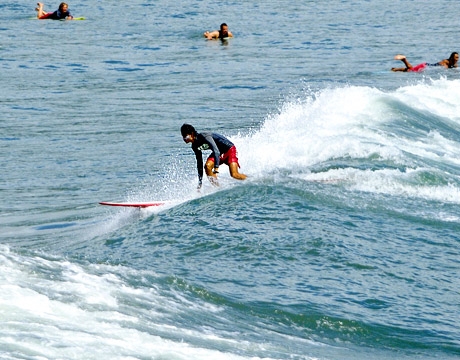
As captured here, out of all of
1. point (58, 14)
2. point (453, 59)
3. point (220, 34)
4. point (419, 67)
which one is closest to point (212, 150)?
→ point (419, 67)

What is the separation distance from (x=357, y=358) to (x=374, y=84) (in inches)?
762

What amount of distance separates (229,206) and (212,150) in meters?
0.92

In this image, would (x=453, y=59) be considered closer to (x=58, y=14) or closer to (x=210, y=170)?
(x=58, y=14)

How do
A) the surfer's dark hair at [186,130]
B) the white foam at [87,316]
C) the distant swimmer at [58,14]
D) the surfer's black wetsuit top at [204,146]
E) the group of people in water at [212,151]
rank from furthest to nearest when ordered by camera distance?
the distant swimmer at [58,14] → the surfer's black wetsuit top at [204,146] → the group of people in water at [212,151] → the surfer's dark hair at [186,130] → the white foam at [87,316]

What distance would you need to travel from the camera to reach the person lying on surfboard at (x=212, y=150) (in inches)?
590

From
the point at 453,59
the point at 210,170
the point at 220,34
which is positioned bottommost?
the point at 210,170

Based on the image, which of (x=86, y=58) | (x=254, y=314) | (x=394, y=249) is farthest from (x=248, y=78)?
(x=254, y=314)

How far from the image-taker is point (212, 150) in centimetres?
1547

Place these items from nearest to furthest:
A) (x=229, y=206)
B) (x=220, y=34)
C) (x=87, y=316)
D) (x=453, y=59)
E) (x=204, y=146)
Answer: (x=87, y=316) → (x=229, y=206) → (x=204, y=146) → (x=453, y=59) → (x=220, y=34)

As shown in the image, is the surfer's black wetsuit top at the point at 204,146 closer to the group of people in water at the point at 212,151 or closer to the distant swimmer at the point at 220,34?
the group of people in water at the point at 212,151

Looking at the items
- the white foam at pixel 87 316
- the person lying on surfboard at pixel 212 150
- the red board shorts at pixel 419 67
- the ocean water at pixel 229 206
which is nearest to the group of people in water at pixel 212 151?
the person lying on surfboard at pixel 212 150

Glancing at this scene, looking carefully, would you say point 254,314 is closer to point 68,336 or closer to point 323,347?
point 323,347

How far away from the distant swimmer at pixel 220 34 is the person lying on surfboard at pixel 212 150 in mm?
19074

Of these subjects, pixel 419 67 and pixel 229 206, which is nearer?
pixel 229 206
